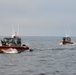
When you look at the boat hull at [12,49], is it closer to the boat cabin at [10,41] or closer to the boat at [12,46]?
the boat at [12,46]

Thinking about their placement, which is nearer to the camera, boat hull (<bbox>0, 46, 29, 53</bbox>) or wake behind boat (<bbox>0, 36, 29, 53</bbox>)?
boat hull (<bbox>0, 46, 29, 53</bbox>)

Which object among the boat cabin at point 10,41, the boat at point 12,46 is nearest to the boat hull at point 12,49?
the boat at point 12,46

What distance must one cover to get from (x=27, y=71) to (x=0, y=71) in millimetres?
2708

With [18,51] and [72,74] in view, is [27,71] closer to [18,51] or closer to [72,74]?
[72,74]

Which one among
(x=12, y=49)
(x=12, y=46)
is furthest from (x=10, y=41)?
(x=12, y=46)

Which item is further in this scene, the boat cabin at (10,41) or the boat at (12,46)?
the boat cabin at (10,41)

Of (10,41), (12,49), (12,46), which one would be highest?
(10,41)

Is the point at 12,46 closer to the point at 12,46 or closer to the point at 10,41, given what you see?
the point at 12,46

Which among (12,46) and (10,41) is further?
(10,41)

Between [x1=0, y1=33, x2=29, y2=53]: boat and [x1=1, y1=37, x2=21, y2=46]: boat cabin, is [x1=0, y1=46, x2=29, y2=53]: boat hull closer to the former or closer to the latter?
[x1=0, y1=33, x2=29, y2=53]: boat

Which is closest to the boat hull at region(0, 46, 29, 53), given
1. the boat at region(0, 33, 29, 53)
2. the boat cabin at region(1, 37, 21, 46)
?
the boat at region(0, 33, 29, 53)

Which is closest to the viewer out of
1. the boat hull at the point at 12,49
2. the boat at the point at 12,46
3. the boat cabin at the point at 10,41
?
the boat hull at the point at 12,49

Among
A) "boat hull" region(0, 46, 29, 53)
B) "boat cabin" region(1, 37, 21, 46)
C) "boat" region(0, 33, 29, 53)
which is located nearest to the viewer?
"boat hull" region(0, 46, 29, 53)

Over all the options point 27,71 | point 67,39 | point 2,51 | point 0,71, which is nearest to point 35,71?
point 27,71
